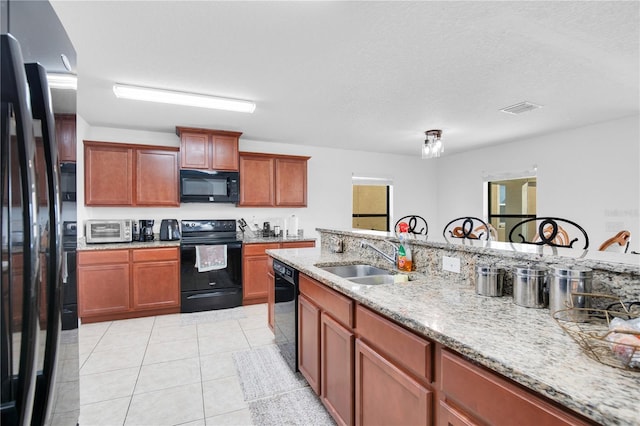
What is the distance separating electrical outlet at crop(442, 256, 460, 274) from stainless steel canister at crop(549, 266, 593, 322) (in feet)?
2.00

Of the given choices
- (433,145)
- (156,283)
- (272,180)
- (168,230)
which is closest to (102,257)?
(156,283)

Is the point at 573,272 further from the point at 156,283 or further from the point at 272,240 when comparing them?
the point at 156,283

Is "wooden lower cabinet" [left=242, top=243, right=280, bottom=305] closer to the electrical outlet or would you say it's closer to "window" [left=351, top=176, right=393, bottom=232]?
"window" [left=351, top=176, right=393, bottom=232]

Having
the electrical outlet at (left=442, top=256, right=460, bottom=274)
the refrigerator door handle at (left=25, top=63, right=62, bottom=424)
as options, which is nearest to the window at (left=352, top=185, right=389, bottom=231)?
the electrical outlet at (left=442, top=256, right=460, bottom=274)

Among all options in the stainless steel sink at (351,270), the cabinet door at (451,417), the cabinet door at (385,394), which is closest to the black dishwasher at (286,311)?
the stainless steel sink at (351,270)

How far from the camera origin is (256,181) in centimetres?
476

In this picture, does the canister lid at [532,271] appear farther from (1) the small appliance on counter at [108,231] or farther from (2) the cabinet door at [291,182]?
(1) the small appliance on counter at [108,231]

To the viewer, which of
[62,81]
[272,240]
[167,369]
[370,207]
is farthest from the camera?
[370,207]

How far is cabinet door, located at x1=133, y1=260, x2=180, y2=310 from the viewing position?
384cm

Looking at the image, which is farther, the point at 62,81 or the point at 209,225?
the point at 209,225

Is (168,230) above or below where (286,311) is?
above

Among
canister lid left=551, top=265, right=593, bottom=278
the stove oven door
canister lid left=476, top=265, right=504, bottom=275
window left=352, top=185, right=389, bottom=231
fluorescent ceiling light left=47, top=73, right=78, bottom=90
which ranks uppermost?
fluorescent ceiling light left=47, top=73, right=78, bottom=90

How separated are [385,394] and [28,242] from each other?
1.34 m

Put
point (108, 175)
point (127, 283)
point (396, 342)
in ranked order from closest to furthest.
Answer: point (396, 342) < point (127, 283) < point (108, 175)
